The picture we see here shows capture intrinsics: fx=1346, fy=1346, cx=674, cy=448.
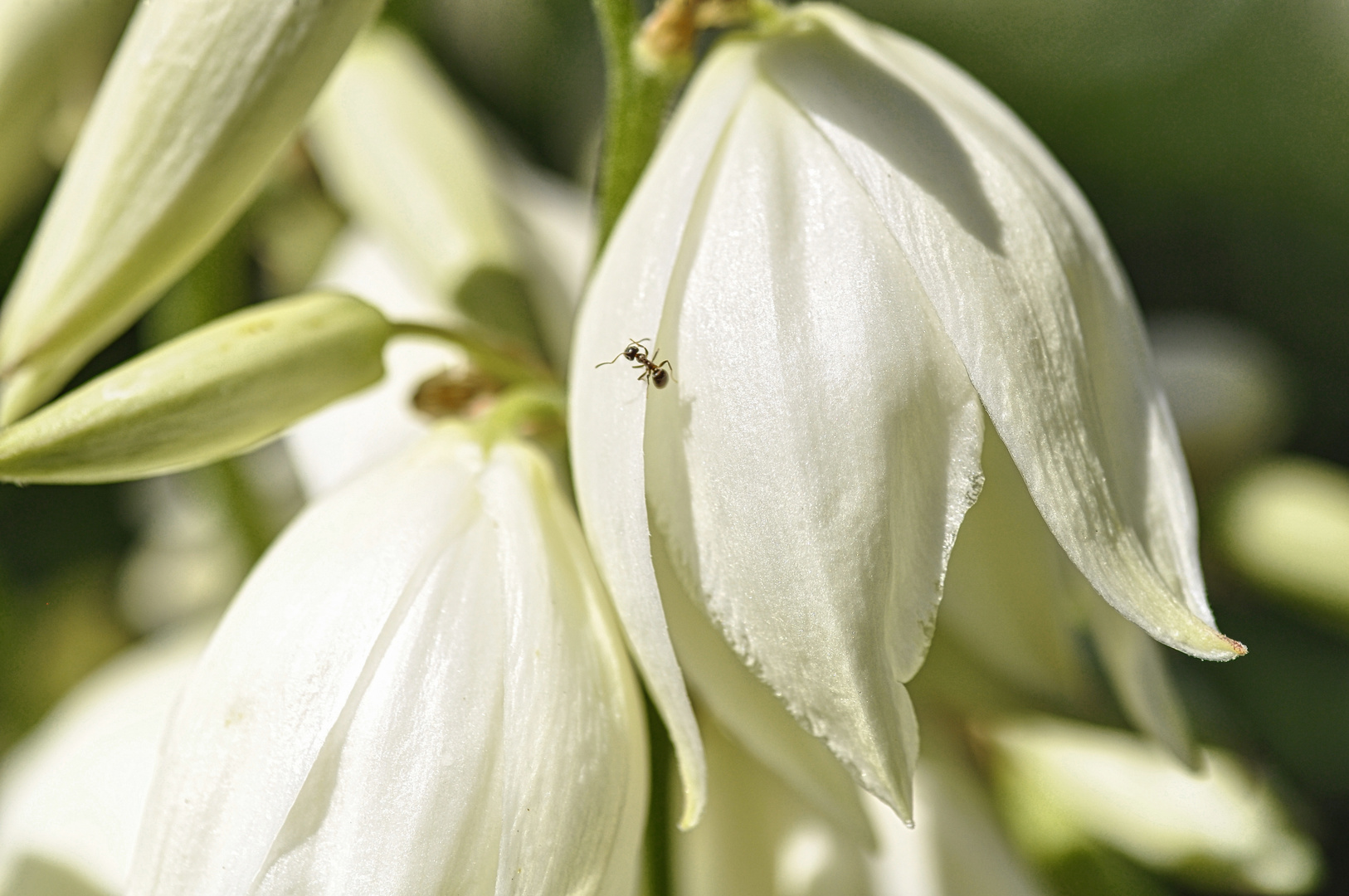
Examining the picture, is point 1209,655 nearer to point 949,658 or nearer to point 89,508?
point 949,658

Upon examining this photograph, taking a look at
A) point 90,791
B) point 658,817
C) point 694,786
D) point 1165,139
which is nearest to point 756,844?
point 658,817

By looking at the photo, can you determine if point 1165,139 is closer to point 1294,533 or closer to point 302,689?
point 1294,533

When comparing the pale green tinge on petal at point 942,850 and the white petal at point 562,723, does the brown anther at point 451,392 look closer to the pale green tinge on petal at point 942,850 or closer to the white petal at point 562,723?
the white petal at point 562,723

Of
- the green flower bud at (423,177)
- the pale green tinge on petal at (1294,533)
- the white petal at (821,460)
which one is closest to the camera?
the white petal at (821,460)

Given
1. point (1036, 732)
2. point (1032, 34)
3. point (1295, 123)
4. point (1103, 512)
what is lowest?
point (1036, 732)

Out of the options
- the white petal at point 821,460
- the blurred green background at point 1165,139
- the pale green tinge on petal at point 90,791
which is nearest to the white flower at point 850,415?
the white petal at point 821,460

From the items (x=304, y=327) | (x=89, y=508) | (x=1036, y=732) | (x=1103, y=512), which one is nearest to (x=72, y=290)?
(x=304, y=327)

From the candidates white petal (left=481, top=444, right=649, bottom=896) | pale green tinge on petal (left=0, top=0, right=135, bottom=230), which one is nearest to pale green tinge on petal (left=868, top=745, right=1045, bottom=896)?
white petal (left=481, top=444, right=649, bottom=896)
